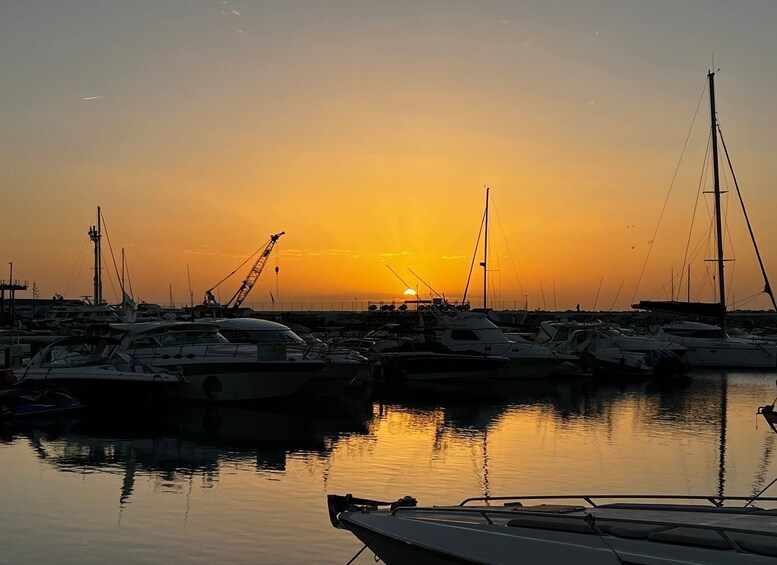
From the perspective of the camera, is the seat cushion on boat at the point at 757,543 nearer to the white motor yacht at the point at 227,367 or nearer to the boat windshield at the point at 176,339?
the white motor yacht at the point at 227,367

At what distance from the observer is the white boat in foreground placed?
8.66 meters

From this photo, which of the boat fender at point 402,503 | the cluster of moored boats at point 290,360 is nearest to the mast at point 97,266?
the cluster of moored boats at point 290,360

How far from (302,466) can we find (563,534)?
11987mm

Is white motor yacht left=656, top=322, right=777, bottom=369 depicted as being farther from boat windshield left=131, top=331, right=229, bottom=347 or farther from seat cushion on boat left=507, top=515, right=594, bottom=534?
seat cushion on boat left=507, top=515, right=594, bottom=534

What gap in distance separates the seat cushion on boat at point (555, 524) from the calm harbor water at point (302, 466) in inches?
143

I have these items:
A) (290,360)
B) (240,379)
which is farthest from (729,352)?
(240,379)

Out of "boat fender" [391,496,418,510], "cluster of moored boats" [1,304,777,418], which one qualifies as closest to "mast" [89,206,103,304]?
"cluster of moored boats" [1,304,777,418]

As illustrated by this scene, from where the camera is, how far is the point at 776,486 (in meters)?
18.9

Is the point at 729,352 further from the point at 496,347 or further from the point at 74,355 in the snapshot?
the point at 74,355

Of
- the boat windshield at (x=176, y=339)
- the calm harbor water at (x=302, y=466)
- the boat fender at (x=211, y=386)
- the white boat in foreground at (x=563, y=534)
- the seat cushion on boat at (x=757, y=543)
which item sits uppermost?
the boat windshield at (x=176, y=339)

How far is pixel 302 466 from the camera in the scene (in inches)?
806

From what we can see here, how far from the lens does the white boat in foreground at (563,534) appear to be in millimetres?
8656

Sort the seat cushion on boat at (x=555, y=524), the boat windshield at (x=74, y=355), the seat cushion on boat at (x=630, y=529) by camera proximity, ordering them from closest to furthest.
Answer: the seat cushion on boat at (x=630, y=529) → the seat cushion on boat at (x=555, y=524) → the boat windshield at (x=74, y=355)

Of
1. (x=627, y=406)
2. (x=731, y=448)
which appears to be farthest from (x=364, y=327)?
(x=731, y=448)
